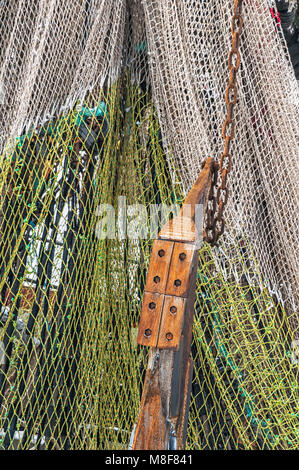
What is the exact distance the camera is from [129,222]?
8.33 ft

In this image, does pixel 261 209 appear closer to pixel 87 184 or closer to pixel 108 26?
pixel 87 184

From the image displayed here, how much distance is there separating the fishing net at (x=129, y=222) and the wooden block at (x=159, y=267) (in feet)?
3.20

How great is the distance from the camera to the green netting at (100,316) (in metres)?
2.21

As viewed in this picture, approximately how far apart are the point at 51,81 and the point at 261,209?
124 cm

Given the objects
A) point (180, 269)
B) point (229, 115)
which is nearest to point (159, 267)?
point (180, 269)

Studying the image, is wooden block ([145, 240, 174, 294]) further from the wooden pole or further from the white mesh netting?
the white mesh netting

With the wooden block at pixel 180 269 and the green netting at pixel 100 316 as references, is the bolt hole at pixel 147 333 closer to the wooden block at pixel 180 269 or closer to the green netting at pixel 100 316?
the wooden block at pixel 180 269

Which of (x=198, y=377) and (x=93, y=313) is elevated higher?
(x=93, y=313)

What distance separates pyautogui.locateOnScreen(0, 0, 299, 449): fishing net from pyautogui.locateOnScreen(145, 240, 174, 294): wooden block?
0.98m

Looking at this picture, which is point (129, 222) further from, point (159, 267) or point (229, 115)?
point (159, 267)

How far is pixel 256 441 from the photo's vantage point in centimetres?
224

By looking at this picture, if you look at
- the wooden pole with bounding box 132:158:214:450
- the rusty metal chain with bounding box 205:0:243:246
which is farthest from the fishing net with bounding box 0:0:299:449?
the wooden pole with bounding box 132:158:214:450

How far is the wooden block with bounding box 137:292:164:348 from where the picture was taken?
1.25 m
